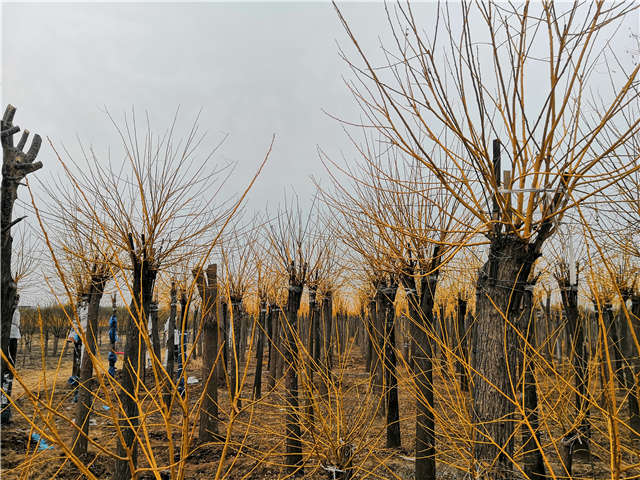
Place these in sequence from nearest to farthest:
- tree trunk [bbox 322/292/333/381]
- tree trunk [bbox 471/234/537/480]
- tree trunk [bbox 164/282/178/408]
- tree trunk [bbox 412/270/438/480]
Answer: tree trunk [bbox 471/234/537/480] → tree trunk [bbox 322/292/333/381] → tree trunk [bbox 412/270/438/480] → tree trunk [bbox 164/282/178/408]

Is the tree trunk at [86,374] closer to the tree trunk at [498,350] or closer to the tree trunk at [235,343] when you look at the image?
the tree trunk at [235,343]

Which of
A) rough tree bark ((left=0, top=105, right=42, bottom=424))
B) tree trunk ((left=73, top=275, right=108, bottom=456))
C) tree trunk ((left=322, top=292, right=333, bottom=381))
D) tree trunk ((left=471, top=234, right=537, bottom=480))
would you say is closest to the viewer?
tree trunk ((left=471, top=234, right=537, bottom=480))

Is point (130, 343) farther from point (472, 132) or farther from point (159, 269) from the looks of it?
point (472, 132)

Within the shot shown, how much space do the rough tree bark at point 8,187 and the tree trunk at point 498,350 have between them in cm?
368

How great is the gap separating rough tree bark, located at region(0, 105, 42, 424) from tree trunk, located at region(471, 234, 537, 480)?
368cm

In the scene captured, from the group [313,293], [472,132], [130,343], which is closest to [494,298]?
[472,132]

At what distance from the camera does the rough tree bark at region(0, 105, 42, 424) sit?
340 cm

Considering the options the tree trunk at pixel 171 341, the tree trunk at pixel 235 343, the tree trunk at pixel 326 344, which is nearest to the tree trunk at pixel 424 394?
the tree trunk at pixel 326 344

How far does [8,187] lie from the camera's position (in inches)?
139

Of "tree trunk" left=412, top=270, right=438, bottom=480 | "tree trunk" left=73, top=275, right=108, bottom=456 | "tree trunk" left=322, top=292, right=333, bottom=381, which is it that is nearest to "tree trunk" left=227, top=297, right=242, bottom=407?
"tree trunk" left=322, top=292, right=333, bottom=381

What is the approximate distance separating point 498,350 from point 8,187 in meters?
4.17

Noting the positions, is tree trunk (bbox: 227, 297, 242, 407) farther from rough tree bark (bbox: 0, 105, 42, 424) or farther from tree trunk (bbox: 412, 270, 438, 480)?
tree trunk (bbox: 412, 270, 438, 480)

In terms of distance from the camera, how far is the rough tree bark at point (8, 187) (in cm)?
340

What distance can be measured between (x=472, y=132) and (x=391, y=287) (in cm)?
493
